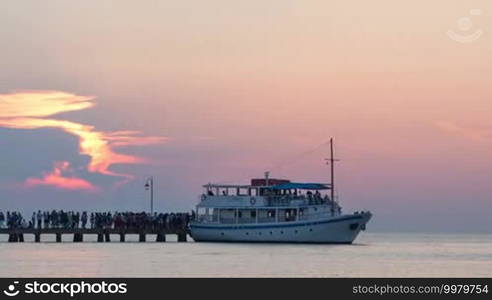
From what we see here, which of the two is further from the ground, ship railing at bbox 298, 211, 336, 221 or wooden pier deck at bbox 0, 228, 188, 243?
ship railing at bbox 298, 211, 336, 221

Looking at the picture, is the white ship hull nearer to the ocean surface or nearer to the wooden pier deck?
the ocean surface

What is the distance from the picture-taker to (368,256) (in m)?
109

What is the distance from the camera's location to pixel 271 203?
118250 millimetres

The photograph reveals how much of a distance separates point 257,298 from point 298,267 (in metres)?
26.4

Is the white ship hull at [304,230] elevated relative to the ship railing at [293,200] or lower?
lower

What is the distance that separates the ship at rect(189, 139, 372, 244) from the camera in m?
118

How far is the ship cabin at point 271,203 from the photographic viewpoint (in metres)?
118

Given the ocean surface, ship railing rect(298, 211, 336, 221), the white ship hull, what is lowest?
the ocean surface

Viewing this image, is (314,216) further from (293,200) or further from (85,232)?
(85,232)

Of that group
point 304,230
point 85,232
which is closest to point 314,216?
point 304,230

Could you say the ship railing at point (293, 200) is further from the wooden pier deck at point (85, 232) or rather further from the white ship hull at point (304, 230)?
the wooden pier deck at point (85, 232)

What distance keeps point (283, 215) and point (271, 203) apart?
156 cm

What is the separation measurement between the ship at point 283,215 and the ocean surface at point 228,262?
1346 mm

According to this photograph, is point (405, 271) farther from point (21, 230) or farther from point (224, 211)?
point (21, 230)
